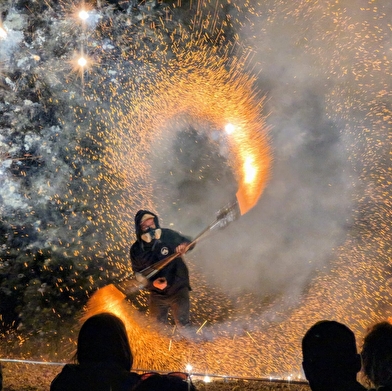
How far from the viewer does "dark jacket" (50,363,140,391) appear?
1.79 m

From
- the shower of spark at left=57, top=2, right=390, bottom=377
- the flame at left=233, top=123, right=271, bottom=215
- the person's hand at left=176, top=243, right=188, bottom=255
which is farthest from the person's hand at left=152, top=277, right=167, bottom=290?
the flame at left=233, top=123, right=271, bottom=215

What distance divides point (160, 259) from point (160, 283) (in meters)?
0.30

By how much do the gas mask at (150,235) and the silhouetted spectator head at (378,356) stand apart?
111 inches

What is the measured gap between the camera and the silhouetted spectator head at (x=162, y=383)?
172 centimetres

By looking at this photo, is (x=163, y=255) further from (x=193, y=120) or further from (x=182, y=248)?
(x=193, y=120)

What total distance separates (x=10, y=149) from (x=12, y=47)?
7.00 feet

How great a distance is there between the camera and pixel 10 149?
798 cm

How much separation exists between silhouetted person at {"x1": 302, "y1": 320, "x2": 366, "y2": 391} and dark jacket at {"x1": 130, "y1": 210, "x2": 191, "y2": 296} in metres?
2.73

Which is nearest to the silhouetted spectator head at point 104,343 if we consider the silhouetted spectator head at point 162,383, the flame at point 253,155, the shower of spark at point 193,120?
the silhouetted spectator head at point 162,383

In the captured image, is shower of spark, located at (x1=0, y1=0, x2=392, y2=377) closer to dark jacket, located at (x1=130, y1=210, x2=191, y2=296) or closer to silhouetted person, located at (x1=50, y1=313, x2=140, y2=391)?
dark jacket, located at (x1=130, y1=210, x2=191, y2=296)

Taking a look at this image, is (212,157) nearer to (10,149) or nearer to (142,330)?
(142,330)

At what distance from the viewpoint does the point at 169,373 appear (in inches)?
74.4

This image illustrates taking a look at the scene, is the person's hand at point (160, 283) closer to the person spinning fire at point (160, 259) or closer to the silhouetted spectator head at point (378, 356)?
the person spinning fire at point (160, 259)

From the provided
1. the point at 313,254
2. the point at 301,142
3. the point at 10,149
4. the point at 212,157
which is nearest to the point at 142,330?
the point at 313,254
